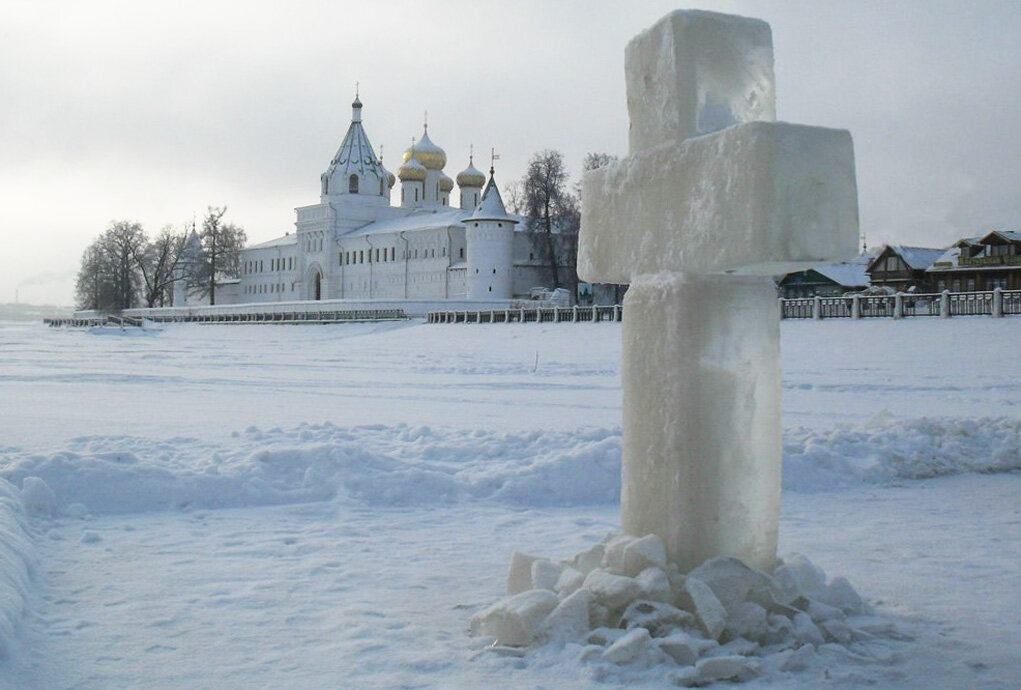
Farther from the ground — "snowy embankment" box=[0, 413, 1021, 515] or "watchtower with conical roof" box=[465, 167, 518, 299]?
"watchtower with conical roof" box=[465, 167, 518, 299]

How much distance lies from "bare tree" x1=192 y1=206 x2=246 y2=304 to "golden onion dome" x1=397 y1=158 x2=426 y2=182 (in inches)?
577

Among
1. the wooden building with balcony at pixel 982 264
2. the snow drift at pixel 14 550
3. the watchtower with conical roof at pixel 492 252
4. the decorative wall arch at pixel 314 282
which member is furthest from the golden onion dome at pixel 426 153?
the snow drift at pixel 14 550

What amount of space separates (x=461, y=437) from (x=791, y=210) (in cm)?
488

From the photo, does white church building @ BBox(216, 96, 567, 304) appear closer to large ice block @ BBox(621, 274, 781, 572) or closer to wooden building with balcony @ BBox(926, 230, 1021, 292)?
wooden building with balcony @ BBox(926, 230, 1021, 292)

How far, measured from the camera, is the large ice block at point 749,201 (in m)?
3.74

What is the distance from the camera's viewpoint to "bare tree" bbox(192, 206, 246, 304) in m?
77.5

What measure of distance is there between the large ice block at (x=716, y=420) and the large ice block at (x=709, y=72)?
28.1 inches

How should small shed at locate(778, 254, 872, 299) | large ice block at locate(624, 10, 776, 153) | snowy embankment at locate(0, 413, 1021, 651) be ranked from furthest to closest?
small shed at locate(778, 254, 872, 299), snowy embankment at locate(0, 413, 1021, 651), large ice block at locate(624, 10, 776, 153)

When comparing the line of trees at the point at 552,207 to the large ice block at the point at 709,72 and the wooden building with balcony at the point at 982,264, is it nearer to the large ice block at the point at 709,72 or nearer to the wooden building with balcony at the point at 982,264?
the wooden building with balcony at the point at 982,264

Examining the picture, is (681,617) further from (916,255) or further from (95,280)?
(95,280)

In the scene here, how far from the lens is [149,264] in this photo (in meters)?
82.8

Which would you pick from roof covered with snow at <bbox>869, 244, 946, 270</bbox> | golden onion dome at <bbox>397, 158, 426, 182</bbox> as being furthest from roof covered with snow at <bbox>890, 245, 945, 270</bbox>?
golden onion dome at <bbox>397, 158, 426, 182</bbox>

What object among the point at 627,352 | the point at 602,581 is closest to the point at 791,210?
the point at 627,352

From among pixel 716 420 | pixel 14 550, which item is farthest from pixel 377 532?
pixel 716 420
